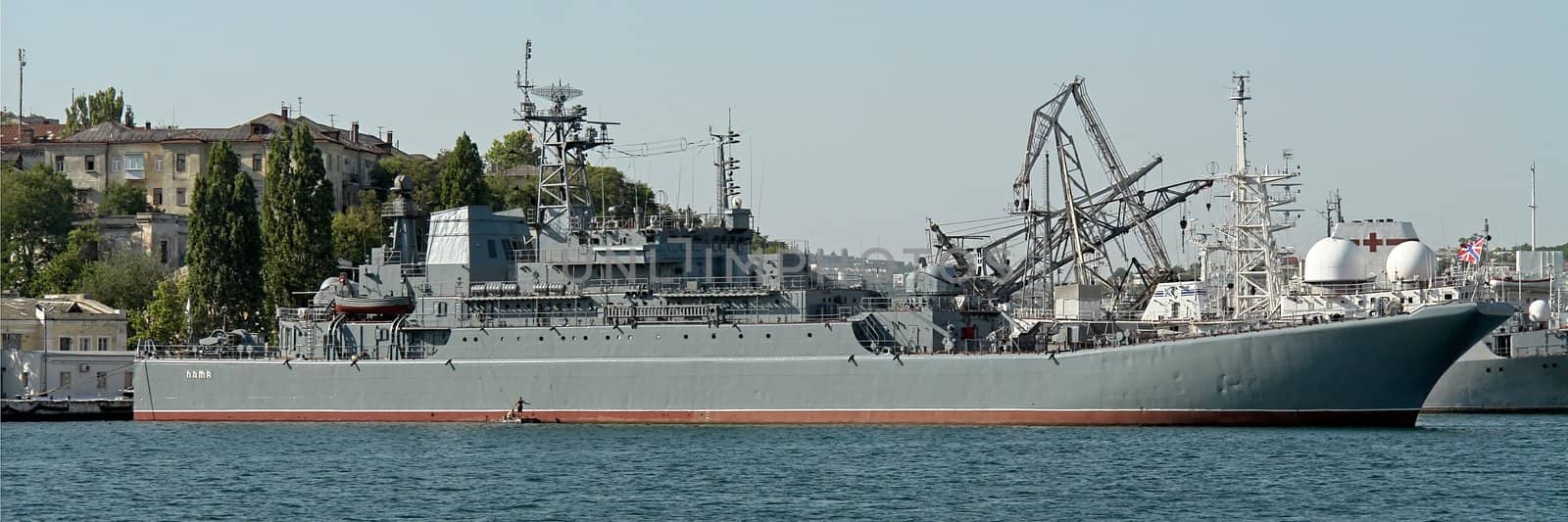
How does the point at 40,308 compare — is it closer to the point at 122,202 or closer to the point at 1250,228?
the point at 122,202

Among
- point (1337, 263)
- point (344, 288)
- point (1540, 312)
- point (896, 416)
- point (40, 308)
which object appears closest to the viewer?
point (896, 416)

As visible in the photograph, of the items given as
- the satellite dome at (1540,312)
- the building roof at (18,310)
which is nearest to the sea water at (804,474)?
the satellite dome at (1540,312)

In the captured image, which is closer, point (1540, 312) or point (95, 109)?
point (1540, 312)

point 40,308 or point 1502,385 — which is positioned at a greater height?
point 40,308

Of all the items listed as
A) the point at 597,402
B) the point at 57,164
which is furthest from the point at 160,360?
the point at 57,164

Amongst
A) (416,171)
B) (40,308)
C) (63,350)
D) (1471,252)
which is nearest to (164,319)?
(63,350)

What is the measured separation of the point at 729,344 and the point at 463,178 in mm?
26403

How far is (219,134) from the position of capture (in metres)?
84.2

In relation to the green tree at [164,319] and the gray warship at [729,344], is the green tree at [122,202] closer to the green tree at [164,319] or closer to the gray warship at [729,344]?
the green tree at [164,319]

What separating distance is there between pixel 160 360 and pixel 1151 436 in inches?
1088

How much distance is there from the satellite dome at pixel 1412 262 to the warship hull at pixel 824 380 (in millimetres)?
7342

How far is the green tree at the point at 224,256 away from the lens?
62.5 meters

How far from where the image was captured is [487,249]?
157 ft

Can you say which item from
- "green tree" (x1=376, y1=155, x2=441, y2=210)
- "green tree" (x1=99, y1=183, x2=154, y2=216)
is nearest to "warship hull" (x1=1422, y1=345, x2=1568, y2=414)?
"green tree" (x1=376, y1=155, x2=441, y2=210)
